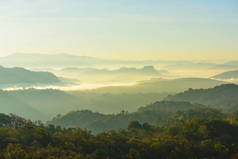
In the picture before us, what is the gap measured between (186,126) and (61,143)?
56.1m

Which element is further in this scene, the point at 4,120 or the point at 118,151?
the point at 4,120

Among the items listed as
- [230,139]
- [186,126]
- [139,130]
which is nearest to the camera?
[230,139]

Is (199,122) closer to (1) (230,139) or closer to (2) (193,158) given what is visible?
(1) (230,139)

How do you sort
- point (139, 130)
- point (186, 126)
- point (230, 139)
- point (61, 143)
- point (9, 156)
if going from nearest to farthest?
1. point (9, 156)
2. point (61, 143)
3. point (230, 139)
4. point (186, 126)
5. point (139, 130)

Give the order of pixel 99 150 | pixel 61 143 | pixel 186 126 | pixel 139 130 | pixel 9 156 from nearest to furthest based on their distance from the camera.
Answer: pixel 9 156 < pixel 99 150 < pixel 61 143 < pixel 186 126 < pixel 139 130

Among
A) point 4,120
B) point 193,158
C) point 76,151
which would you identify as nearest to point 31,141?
point 76,151

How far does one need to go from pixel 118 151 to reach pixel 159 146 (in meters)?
10.8

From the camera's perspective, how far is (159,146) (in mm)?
102688

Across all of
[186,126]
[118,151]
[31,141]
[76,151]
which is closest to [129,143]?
[118,151]

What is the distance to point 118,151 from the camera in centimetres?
10112

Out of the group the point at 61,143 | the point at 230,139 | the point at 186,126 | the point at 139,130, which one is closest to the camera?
the point at 61,143

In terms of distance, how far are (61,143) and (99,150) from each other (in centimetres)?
1240

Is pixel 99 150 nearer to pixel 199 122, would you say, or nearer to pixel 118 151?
pixel 118 151

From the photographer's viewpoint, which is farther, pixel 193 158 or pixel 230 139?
pixel 230 139
